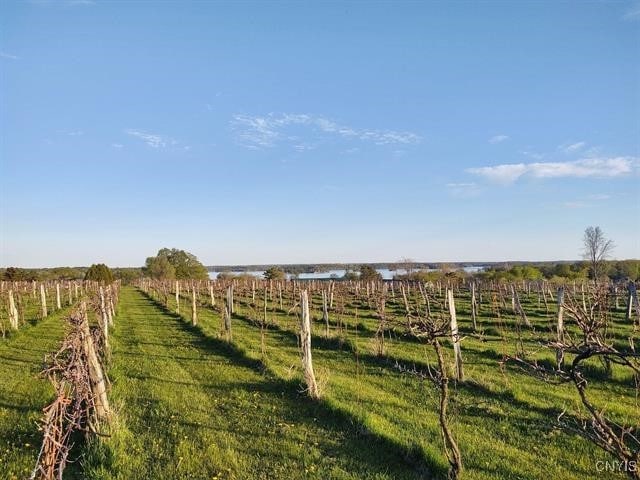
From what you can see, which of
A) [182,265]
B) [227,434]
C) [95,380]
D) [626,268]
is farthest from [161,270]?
[227,434]

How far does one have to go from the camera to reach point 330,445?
7.18 meters

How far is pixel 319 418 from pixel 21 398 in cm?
643

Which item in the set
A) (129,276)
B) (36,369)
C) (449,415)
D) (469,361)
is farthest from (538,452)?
(129,276)

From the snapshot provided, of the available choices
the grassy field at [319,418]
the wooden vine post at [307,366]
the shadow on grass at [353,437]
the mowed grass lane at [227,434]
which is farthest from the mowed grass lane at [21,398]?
the wooden vine post at [307,366]

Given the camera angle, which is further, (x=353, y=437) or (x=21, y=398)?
(x=21, y=398)

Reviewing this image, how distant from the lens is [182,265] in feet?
382

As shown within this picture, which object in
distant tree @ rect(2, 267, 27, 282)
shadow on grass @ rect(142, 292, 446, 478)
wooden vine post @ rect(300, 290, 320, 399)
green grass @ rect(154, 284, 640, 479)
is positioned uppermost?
distant tree @ rect(2, 267, 27, 282)

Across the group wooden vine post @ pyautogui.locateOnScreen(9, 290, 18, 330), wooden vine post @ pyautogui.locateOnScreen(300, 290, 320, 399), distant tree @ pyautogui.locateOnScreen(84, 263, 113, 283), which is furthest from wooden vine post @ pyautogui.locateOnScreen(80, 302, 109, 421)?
distant tree @ pyautogui.locateOnScreen(84, 263, 113, 283)

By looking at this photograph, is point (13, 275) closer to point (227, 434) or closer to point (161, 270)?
point (161, 270)

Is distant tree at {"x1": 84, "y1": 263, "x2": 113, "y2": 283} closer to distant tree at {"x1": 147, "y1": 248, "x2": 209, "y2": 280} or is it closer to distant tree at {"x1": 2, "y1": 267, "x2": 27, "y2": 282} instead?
distant tree at {"x1": 2, "y1": 267, "x2": 27, "y2": 282}

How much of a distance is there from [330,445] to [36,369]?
991cm

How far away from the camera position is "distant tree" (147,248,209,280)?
105431 millimetres

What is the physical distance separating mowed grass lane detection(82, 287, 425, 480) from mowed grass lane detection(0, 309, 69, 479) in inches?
35.5

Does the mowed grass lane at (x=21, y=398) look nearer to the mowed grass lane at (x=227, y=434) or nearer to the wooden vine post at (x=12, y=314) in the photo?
the mowed grass lane at (x=227, y=434)
